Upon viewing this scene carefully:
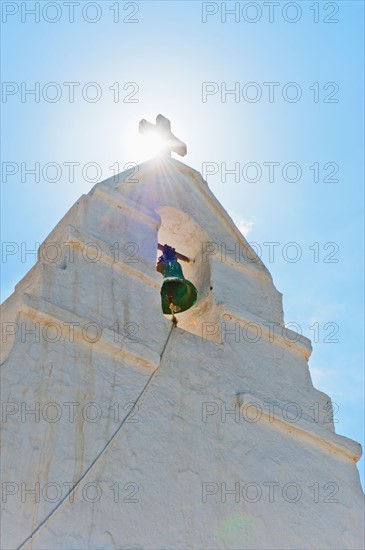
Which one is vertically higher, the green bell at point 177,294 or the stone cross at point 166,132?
the stone cross at point 166,132

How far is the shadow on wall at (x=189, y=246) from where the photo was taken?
826 cm

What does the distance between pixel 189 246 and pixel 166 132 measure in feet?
5.91

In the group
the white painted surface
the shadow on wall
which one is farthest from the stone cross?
the white painted surface

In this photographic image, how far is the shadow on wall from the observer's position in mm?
8258

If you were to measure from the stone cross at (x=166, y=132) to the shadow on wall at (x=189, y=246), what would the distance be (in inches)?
49.8

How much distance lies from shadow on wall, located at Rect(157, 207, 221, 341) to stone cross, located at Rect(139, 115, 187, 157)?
4.15 ft

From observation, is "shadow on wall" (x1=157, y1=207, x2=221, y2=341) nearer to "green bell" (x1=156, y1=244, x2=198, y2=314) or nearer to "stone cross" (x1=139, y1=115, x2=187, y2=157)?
"green bell" (x1=156, y1=244, x2=198, y2=314)

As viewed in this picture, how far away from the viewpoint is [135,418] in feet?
21.2

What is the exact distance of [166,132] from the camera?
33.7 ft

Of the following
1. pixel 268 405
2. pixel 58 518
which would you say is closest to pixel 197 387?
pixel 268 405

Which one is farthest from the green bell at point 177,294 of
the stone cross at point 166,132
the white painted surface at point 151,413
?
the stone cross at point 166,132

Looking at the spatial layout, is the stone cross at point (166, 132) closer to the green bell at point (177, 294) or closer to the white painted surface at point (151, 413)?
the white painted surface at point (151, 413)

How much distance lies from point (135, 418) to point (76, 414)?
0.49 metres

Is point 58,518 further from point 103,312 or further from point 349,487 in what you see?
point 349,487
